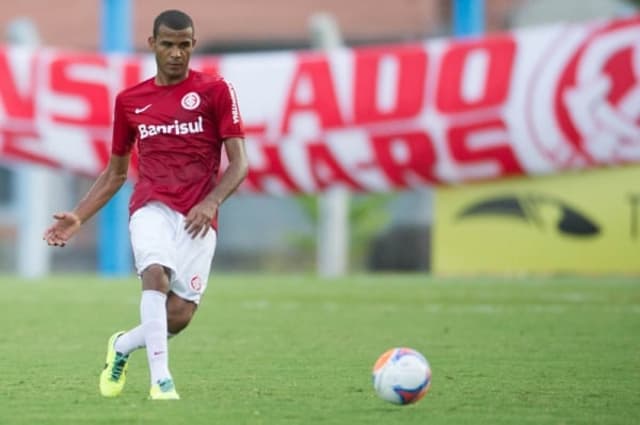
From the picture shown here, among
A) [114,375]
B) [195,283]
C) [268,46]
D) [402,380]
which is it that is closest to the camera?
[402,380]

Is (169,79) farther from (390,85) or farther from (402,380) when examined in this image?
(390,85)

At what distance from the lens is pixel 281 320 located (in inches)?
587

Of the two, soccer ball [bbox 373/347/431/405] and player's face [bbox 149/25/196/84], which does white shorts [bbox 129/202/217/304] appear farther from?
soccer ball [bbox 373/347/431/405]

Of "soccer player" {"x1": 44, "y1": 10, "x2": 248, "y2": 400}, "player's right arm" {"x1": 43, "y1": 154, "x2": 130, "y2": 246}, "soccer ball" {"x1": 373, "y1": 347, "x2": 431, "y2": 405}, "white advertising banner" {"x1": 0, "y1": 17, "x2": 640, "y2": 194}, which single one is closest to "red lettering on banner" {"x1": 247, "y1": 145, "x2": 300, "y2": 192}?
"white advertising banner" {"x1": 0, "y1": 17, "x2": 640, "y2": 194}

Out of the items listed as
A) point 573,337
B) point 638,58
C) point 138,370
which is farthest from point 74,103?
point 138,370

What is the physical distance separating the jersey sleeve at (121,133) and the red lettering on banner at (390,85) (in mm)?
12095

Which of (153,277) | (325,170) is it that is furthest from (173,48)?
(325,170)

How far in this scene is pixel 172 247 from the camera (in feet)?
29.1

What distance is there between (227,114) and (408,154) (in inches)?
493

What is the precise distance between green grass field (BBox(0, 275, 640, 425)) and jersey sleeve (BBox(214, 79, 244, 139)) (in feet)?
4.30

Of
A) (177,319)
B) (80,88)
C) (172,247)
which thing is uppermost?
(80,88)

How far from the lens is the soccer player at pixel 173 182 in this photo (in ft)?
28.9

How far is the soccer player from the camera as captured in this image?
881 centimetres

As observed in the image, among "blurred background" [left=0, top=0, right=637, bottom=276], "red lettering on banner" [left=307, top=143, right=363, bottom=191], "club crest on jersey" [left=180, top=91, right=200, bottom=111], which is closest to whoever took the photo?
"club crest on jersey" [left=180, top=91, right=200, bottom=111]
